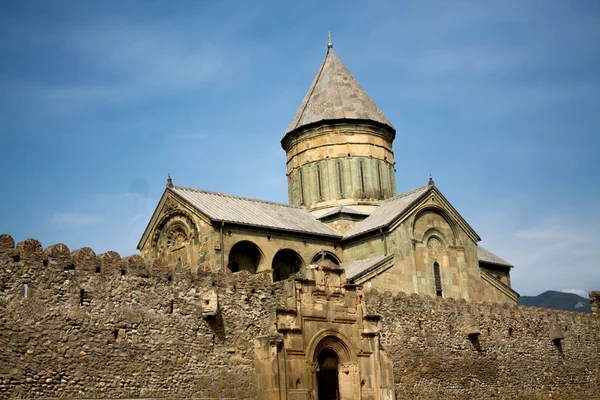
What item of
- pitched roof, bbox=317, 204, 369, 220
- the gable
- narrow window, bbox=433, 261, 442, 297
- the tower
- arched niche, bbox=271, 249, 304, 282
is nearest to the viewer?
arched niche, bbox=271, 249, 304, 282

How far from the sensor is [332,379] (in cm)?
1845

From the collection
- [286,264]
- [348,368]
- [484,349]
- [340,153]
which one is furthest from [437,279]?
[348,368]

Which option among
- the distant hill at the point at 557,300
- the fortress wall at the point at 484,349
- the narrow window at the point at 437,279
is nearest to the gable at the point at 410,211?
the narrow window at the point at 437,279

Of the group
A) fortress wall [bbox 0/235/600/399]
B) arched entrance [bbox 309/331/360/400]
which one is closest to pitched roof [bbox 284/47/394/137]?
fortress wall [bbox 0/235/600/399]

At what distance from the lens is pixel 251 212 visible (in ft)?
89.3

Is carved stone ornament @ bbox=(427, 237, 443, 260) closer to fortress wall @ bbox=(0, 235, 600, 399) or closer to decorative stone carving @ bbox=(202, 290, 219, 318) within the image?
fortress wall @ bbox=(0, 235, 600, 399)

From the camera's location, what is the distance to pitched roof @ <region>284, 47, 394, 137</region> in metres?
31.2

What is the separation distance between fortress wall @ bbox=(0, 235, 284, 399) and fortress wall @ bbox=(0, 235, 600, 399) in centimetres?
2

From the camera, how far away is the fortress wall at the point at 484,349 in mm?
20719

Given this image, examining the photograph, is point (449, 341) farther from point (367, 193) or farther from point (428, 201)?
point (367, 193)

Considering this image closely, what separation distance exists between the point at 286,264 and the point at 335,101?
25.6ft

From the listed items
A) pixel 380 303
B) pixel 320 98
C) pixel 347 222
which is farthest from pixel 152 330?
pixel 320 98

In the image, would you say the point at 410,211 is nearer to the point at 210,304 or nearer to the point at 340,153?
the point at 340,153

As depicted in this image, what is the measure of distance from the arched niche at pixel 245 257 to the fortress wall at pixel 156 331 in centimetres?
639
